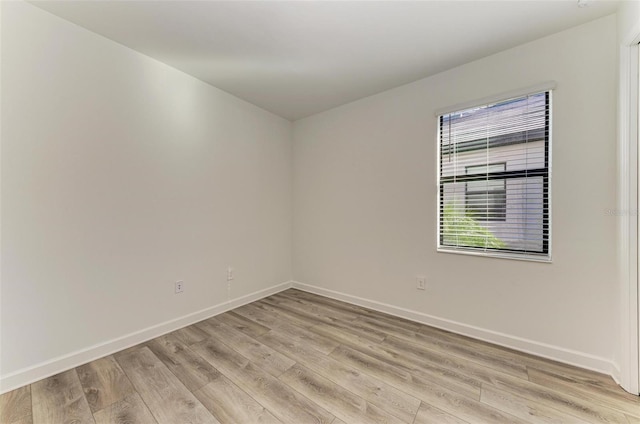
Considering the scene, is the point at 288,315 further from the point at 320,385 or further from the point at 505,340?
the point at 505,340

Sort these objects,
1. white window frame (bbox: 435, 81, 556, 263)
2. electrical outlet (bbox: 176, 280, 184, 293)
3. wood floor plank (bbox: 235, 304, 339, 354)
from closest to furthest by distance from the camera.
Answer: white window frame (bbox: 435, 81, 556, 263) → wood floor plank (bbox: 235, 304, 339, 354) → electrical outlet (bbox: 176, 280, 184, 293)

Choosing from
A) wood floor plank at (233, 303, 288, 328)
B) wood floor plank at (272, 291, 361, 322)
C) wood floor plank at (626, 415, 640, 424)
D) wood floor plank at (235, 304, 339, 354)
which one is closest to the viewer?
wood floor plank at (626, 415, 640, 424)

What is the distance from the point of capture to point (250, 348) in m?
2.09

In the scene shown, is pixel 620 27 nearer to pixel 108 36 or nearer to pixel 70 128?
pixel 108 36

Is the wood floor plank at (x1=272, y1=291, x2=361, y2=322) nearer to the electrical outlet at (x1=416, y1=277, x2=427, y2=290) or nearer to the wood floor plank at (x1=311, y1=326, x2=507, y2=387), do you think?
the wood floor plank at (x1=311, y1=326, x2=507, y2=387)

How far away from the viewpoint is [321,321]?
2.59 meters

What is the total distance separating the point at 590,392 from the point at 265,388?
80.8 inches

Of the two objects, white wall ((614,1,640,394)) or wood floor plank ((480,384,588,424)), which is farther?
white wall ((614,1,640,394))

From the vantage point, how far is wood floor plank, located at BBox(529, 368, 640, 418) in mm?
1462

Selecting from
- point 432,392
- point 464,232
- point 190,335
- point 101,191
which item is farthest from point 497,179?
point 101,191

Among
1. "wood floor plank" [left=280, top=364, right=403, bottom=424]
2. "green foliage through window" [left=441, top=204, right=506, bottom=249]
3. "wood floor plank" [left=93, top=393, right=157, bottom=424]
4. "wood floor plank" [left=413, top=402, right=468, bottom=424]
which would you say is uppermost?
"green foliage through window" [left=441, top=204, right=506, bottom=249]

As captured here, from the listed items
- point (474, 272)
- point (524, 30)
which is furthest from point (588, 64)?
point (474, 272)

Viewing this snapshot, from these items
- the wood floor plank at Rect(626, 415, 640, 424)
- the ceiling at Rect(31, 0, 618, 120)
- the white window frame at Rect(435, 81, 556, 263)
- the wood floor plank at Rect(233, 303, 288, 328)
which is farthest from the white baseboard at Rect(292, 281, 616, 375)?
the ceiling at Rect(31, 0, 618, 120)

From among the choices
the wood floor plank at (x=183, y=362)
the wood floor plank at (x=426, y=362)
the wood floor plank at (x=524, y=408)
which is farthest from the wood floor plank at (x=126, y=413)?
the wood floor plank at (x=524, y=408)
